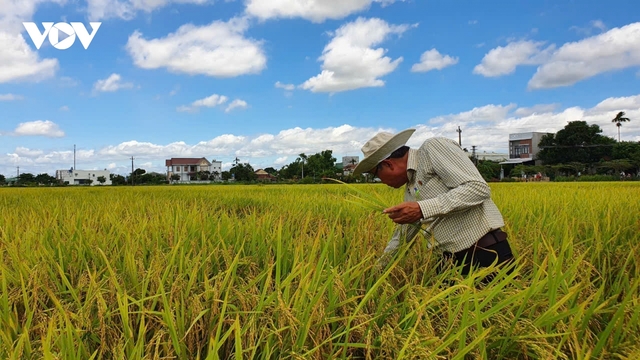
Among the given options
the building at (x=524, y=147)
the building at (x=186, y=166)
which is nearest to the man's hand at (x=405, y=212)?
the building at (x=524, y=147)

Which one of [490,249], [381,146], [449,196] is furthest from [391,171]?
[490,249]

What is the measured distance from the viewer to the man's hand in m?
1.56

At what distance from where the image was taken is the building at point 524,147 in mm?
51100

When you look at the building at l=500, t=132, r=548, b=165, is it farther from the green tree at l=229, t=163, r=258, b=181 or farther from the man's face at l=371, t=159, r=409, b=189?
the man's face at l=371, t=159, r=409, b=189

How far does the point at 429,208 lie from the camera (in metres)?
1.58

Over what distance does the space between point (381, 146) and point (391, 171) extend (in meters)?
0.17

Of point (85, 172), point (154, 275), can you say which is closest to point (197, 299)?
point (154, 275)

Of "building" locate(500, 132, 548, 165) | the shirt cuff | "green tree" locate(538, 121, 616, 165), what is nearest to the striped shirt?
the shirt cuff

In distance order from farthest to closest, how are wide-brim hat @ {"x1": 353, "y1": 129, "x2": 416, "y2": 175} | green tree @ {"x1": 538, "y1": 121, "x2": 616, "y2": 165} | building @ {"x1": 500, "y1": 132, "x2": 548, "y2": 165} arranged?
building @ {"x1": 500, "y1": 132, "x2": 548, "y2": 165} → green tree @ {"x1": 538, "y1": 121, "x2": 616, "y2": 165} → wide-brim hat @ {"x1": 353, "y1": 129, "x2": 416, "y2": 175}

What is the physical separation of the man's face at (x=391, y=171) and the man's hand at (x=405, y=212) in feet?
0.76

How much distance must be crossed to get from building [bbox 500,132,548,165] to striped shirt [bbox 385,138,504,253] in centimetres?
5290

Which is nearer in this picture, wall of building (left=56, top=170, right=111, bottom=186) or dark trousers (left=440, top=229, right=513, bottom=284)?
dark trousers (left=440, top=229, right=513, bottom=284)

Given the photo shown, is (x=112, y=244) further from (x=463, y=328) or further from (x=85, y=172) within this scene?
(x=85, y=172)

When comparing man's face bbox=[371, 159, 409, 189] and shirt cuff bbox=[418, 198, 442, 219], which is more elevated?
man's face bbox=[371, 159, 409, 189]
